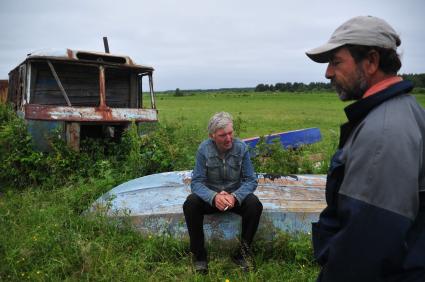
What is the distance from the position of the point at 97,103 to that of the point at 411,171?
7479 mm

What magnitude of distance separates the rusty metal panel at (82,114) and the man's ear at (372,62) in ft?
19.0

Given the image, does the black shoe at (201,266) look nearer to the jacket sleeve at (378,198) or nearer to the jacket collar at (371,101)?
the jacket sleeve at (378,198)

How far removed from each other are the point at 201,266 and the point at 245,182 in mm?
899

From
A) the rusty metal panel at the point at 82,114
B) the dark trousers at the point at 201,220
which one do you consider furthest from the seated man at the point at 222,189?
the rusty metal panel at the point at 82,114

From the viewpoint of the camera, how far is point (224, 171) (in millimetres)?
3938

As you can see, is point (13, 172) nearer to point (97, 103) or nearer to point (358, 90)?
point (97, 103)

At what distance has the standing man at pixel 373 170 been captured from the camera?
1.28 metres

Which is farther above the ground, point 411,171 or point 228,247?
point 411,171

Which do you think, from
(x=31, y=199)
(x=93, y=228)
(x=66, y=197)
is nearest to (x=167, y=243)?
(x=93, y=228)

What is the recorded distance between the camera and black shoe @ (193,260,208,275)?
3.54 metres

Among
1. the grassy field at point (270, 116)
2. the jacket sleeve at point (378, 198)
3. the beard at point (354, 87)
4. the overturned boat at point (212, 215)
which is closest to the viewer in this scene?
the jacket sleeve at point (378, 198)

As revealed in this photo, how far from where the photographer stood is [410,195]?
4.23 feet

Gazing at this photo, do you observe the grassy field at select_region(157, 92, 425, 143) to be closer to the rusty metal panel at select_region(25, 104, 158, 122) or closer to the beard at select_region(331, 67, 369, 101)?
the rusty metal panel at select_region(25, 104, 158, 122)

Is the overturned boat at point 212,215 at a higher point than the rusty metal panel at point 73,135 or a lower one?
lower
